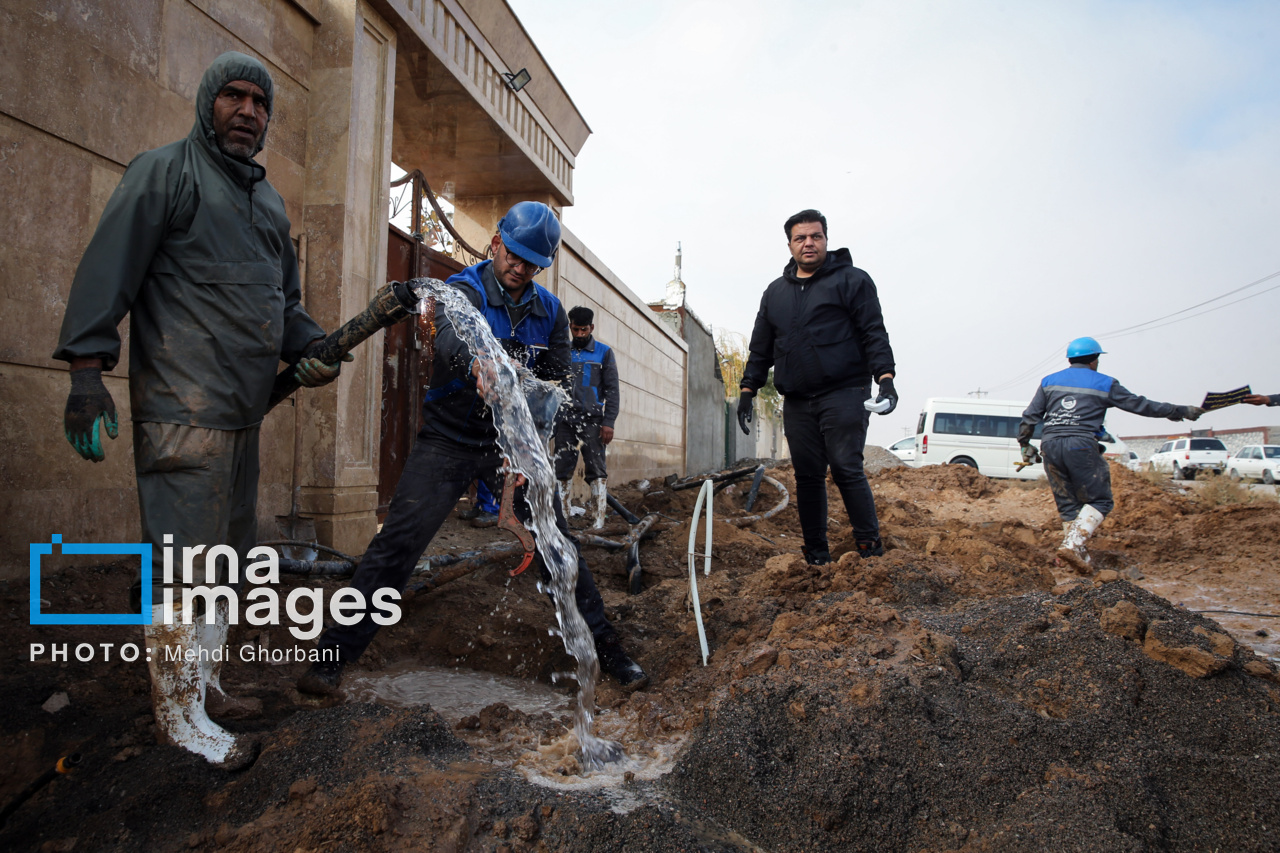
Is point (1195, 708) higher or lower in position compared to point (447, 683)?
higher

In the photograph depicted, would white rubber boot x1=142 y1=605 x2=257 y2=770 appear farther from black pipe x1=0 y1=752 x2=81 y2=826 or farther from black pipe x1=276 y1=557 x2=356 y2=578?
black pipe x1=276 y1=557 x2=356 y2=578

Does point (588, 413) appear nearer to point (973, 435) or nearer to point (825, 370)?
point (825, 370)

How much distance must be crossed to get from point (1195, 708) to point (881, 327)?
2.12 metres

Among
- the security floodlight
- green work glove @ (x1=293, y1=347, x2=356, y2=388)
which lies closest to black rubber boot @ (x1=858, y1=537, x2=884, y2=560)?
green work glove @ (x1=293, y1=347, x2=356, y2=388)

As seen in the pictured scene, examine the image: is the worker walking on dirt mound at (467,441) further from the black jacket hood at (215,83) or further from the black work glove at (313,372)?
the black jacket hood at (215,83)

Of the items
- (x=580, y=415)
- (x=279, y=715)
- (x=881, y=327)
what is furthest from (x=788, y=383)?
(x=279, y=715)

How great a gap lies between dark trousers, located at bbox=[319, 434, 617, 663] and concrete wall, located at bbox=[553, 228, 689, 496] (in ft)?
15.0

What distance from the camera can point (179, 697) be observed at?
1751 millimetres

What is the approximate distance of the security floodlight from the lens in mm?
5758

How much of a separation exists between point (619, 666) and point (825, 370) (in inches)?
72.6

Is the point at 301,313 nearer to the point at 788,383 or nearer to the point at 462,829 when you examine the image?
the point at 462,829

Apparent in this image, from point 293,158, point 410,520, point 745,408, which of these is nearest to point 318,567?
point 410,520

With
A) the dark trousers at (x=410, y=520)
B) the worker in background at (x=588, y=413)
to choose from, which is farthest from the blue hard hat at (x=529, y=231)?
the worker in background at (x=588, y=413)

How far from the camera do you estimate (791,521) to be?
697 cm
